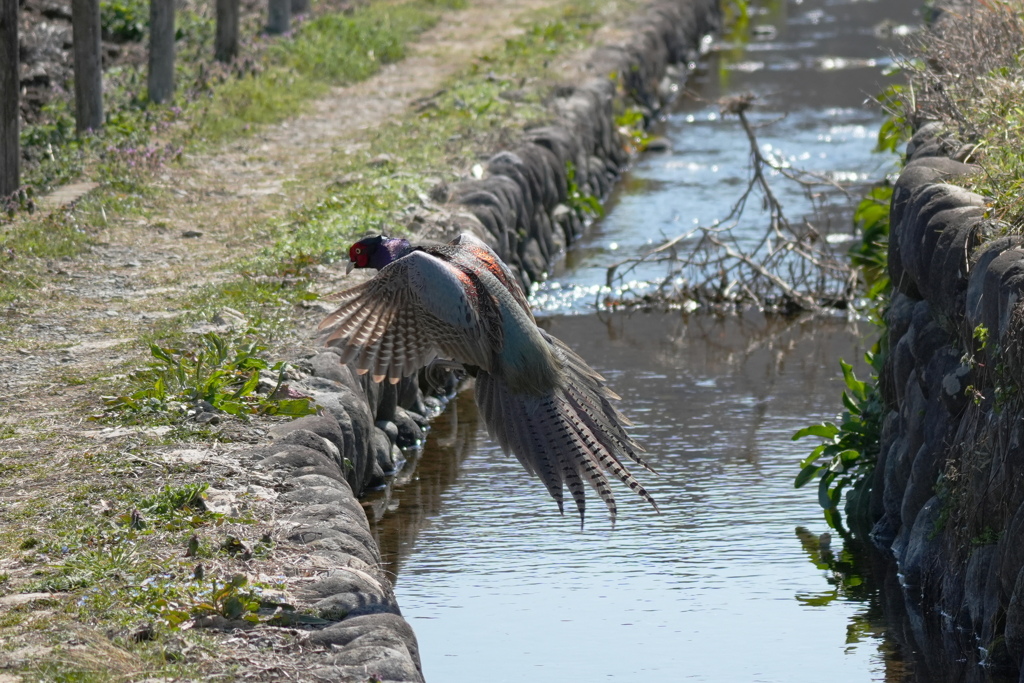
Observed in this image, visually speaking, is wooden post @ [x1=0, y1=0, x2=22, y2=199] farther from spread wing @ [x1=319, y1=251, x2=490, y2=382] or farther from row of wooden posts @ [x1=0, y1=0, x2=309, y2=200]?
spread wing @ [x1=319, y1=251, x2=490, y2=382]

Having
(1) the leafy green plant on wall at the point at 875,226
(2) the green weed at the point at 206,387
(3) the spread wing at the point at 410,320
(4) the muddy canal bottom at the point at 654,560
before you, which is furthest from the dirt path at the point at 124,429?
(1) the leafy green plant on wall at the point at 875,226

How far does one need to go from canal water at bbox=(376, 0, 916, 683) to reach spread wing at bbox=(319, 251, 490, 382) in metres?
1.11

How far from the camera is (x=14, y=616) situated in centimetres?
482

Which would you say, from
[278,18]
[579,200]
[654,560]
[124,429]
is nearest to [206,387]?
[124,429]

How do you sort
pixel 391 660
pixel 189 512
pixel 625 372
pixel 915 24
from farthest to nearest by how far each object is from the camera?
pixel 915 24, pixel 625 372, pixel 189 512, pixel 391 660

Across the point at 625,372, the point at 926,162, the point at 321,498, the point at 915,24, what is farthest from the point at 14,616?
the point at 915,24

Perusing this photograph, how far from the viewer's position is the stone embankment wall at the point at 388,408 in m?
4.88

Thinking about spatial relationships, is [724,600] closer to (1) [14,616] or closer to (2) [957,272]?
(2) [957,272]

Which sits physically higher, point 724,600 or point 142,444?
point 142,444

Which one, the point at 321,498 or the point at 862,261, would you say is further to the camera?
the point at 862,261

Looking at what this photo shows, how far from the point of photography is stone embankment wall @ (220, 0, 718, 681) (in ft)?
16.0

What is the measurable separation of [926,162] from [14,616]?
483 cm

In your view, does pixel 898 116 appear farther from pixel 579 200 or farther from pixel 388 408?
pixel 579 200

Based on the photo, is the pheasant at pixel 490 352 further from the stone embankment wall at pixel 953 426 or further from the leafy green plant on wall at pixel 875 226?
the leafy green plant on wall at pixel 875 226
